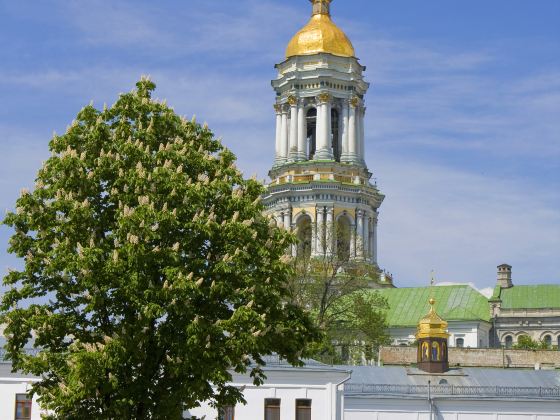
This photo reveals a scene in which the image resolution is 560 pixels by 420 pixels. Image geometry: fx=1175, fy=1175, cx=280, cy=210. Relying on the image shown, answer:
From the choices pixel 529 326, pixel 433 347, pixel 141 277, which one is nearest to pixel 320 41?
pixel 529 326

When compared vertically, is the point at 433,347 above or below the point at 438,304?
below

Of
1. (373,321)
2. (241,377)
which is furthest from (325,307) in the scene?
(241,377)

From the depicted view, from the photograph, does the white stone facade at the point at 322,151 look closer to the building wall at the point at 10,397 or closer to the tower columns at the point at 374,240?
the tower columns at the point at 374,240

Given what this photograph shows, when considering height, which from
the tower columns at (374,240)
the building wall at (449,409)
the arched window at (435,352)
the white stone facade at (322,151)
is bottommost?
the building wall at (449,409)

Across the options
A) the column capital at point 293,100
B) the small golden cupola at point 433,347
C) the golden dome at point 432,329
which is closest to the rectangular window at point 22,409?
the small golden cupola at point 433,347

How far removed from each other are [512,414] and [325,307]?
54.6ft

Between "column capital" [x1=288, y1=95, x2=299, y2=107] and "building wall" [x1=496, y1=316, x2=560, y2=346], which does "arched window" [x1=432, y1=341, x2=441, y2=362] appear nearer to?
"building wall" [x1=496, y1=316, x2=560, y2=346]

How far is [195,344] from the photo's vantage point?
1050 inches

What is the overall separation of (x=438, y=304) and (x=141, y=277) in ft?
223

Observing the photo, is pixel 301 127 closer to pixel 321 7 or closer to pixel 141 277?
pixel 321 7

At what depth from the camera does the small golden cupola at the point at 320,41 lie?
322ft

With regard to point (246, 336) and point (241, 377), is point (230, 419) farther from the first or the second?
point (246, 336)

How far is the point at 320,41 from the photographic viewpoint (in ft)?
323

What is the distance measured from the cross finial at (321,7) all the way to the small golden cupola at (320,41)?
1152 mm
